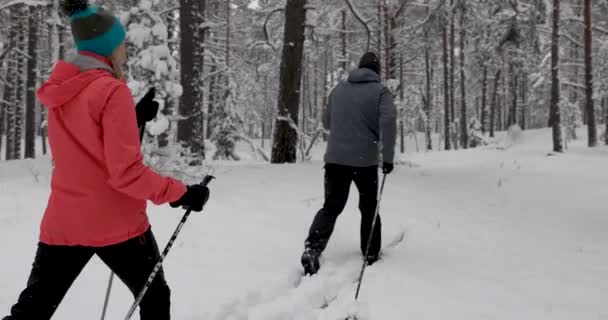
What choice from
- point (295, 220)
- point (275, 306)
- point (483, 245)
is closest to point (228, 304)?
point (275, 306)

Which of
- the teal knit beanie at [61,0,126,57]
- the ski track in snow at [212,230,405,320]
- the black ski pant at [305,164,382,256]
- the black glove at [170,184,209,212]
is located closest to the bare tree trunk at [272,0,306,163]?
the black ski pant at [305,164,382,256]

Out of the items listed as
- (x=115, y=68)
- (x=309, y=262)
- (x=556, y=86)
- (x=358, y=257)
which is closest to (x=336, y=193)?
(x=309, y=262)

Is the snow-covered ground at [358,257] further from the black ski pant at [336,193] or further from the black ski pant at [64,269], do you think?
the black ski pant at [64,269]

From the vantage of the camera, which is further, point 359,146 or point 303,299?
point 359,146

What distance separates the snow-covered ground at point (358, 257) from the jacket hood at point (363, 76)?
2.03m

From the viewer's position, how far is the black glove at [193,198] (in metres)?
2.59

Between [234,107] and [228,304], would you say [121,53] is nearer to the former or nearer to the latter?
[228,304]

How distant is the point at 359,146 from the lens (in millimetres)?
5336

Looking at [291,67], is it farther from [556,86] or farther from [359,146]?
[556,86]

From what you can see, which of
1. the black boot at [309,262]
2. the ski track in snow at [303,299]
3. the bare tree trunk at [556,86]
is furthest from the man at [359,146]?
the bare tree trunk at [556,86]

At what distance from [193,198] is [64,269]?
0.71 m

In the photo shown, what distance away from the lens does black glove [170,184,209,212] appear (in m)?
2.59

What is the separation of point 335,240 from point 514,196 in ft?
19.1

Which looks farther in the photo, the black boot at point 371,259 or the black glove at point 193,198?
the black boot at point 371,259
